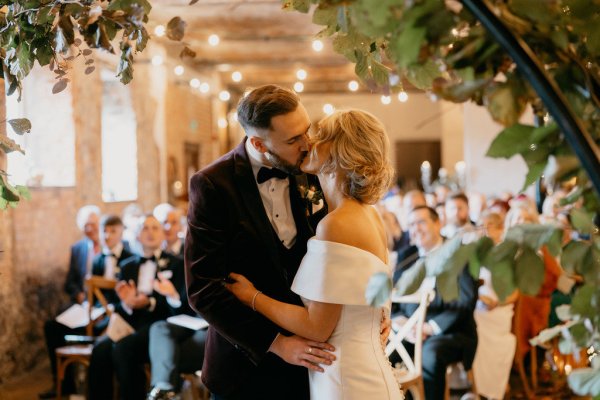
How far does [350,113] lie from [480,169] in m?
12.0

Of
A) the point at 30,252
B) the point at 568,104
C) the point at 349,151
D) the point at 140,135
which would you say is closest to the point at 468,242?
the point at 568,104

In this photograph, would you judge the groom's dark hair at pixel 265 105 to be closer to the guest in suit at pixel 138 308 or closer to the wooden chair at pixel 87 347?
the guest in suit at pixel 138 308

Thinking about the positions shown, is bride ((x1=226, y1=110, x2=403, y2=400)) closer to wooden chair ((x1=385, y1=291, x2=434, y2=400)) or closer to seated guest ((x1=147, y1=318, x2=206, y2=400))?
wooden chair ((x1=385, y1=291, x2=434, y2=400))

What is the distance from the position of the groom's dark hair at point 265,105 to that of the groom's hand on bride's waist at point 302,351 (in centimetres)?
62

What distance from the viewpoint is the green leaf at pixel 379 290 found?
43.2 inches

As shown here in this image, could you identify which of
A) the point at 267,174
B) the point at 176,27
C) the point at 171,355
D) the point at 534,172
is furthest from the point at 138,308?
the point at 534,172

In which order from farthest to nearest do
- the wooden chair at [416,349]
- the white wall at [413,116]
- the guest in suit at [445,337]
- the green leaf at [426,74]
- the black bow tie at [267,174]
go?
the white wall at [413,116]
the guest in suit at [445,337]
the wooden chair at [416,349]
the black bow tie at [267,174]
the green leaf at [426,74]

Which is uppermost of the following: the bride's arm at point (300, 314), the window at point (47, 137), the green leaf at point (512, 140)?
the window at point (47, 137)

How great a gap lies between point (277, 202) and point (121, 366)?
3419 millimetres

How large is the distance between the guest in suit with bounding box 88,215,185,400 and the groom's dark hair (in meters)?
Answer: 3.22

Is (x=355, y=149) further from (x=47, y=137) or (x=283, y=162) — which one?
(x=47, y=137)

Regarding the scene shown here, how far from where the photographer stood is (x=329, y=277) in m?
2.26

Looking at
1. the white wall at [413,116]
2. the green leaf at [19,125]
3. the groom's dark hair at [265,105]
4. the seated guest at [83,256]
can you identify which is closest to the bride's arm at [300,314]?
the groom's dark hair at [265,105]

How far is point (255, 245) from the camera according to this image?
2.40 metres
